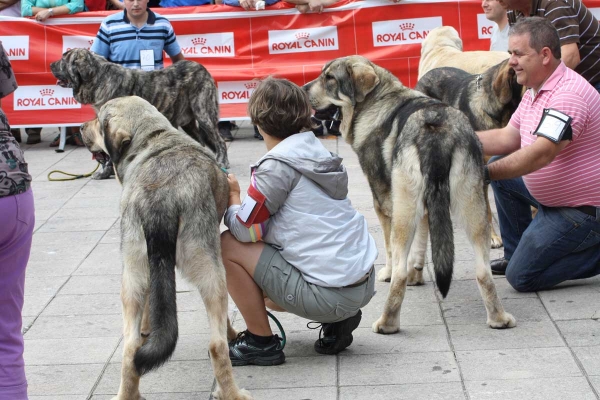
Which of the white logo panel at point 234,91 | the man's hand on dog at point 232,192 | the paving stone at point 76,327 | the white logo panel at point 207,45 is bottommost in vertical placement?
the paving stone at point 76,327

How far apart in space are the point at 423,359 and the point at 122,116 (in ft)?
6.48

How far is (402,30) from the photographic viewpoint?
10.4 metres

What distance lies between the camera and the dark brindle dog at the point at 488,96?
5992mm

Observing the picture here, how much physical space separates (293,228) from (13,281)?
132 centimetres

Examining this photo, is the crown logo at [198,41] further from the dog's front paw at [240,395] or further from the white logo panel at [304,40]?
the dog's front paw at [240,395]

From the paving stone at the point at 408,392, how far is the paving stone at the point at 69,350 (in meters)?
1.38

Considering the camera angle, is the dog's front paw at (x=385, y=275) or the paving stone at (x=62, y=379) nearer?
the paving stone at (x=62, y=379)

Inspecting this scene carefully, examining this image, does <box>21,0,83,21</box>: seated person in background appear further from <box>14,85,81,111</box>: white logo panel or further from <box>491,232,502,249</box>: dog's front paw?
<box>491,232,502,249</box>: dog's front paw

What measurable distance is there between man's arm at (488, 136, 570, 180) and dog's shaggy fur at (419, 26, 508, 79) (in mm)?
2586

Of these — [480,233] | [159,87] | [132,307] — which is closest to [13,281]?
[132,307]

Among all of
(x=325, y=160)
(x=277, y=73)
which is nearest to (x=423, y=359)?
(x=325, y=160)

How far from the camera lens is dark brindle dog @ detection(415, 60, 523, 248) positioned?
599cm

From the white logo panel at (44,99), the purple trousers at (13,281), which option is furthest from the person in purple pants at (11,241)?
the white logo panel at (44,99)

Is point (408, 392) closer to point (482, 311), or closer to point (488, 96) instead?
point (482, 311)
